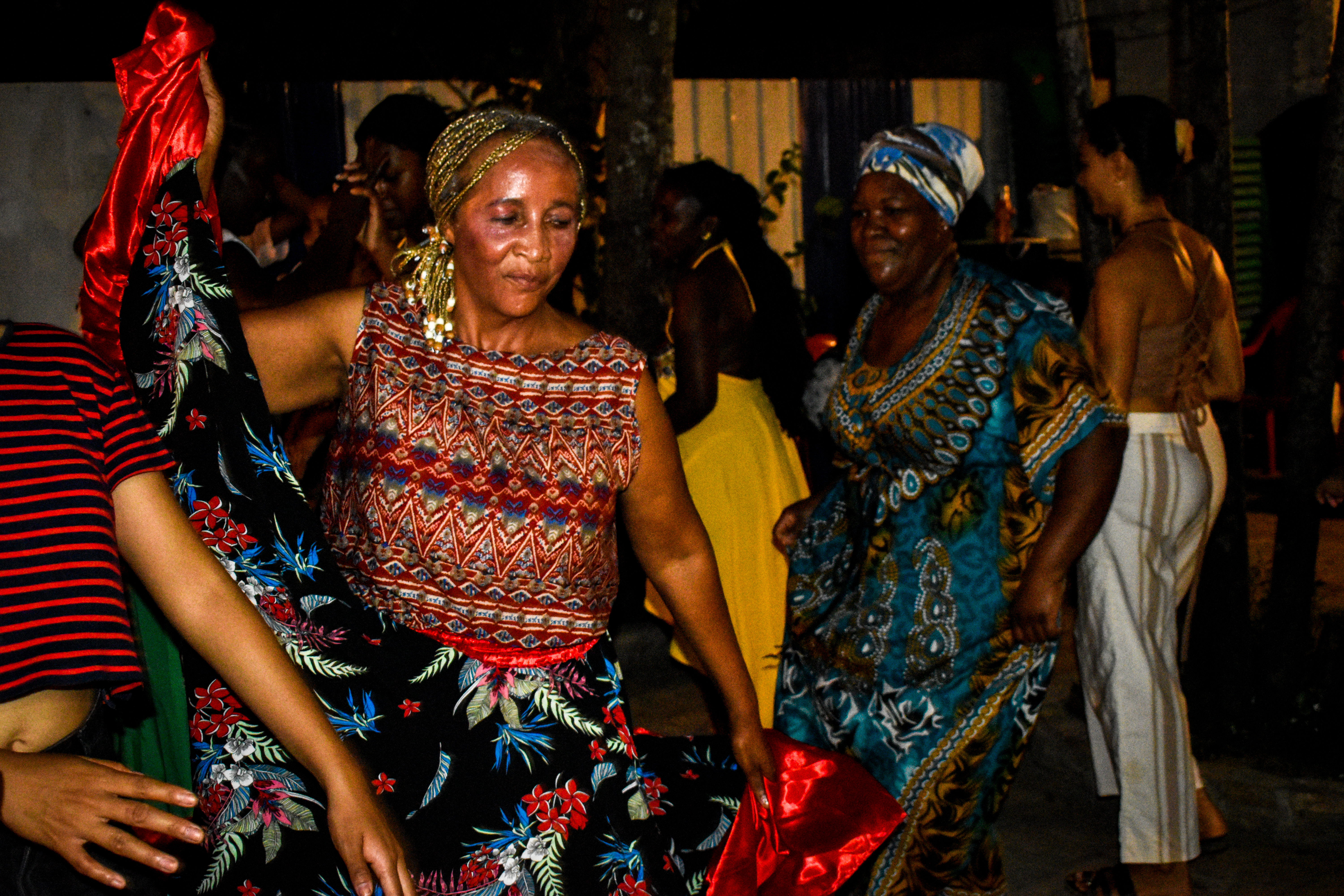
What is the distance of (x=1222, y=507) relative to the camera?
17.2 ft

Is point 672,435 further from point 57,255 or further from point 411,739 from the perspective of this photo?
point 57,255

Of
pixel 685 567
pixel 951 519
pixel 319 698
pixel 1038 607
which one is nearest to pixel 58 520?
pixel 319 698

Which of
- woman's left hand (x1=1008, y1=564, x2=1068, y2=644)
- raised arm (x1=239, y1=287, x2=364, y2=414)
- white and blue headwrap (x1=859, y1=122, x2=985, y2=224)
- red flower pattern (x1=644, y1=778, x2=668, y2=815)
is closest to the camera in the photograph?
raised arm (x1=239, y1=287, x2=364, y2=414)

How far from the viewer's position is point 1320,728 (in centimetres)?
499

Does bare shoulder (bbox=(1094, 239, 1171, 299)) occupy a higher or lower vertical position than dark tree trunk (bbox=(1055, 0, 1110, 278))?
lower

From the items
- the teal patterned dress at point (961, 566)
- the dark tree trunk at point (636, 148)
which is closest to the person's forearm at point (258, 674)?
the teal patterned dress at point (961, 566)

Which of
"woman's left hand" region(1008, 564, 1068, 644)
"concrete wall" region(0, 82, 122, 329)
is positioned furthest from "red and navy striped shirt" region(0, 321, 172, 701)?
"concrete wall" region(0, 82, 122, 329)

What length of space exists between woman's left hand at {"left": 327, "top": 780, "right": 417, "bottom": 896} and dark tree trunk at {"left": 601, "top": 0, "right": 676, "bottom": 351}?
184 inches

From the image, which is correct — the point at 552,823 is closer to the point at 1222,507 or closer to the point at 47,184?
the point at 1222,507

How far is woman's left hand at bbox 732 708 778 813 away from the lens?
9.55 ft

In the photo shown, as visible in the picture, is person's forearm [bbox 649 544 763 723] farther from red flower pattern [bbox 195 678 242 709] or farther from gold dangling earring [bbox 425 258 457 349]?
red flower pattern [bbox 195 678 242 709]

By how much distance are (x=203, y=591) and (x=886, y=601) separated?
82.4 inches

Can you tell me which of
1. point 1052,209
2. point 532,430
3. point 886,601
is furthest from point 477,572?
point 1052,209

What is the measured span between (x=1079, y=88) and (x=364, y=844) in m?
4.12
